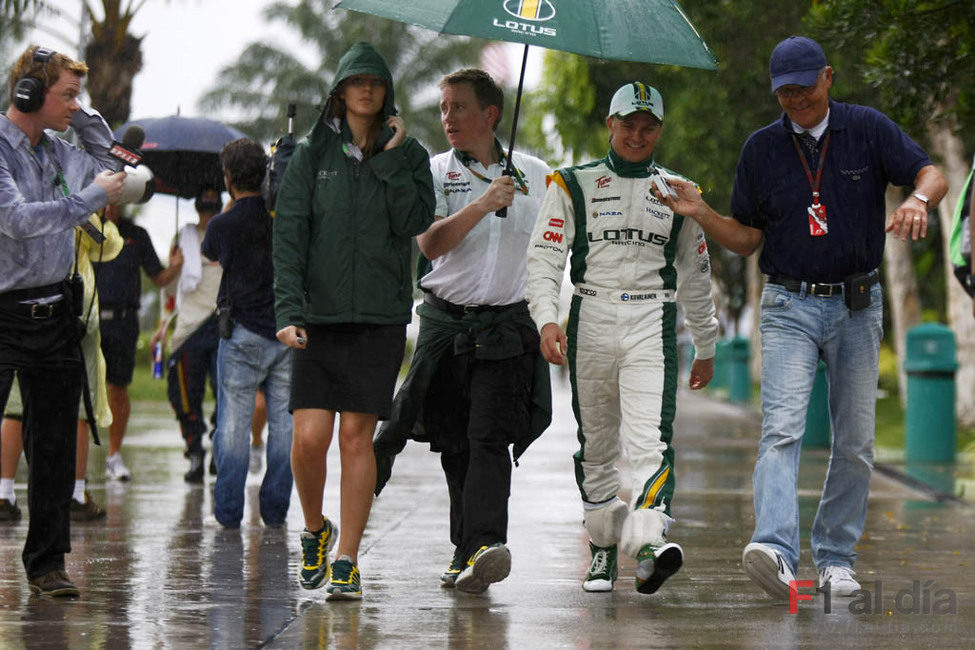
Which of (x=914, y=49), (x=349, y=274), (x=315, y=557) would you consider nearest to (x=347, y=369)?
(x=349, y=274)

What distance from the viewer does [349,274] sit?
650 cm

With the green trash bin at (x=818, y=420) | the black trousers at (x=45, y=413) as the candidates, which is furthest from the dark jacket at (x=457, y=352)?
the green trash bin at (x=818, y=420)

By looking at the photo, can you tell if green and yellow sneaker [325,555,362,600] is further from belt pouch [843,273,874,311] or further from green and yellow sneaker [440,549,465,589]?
belt pouch [843,273,874,311]

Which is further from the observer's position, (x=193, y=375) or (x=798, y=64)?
(x=193, y=375)

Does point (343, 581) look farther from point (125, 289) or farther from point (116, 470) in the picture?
point (116, 470)

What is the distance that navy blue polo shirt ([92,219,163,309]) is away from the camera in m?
11.2

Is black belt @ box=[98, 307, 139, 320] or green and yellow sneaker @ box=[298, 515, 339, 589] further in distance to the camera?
black belt @ box=[98, 307, 139, 320]

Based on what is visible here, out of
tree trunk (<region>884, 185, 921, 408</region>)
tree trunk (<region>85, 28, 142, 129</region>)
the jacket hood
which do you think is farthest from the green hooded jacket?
tree trunk (<region>884, 185, 921, 408</region>)

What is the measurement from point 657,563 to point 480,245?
59.7 inches

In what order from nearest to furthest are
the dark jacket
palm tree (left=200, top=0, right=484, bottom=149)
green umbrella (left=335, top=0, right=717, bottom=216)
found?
1. green umbrella (left=335, top=0, right=717, bottom=216)
2. the dark jacket
3. palm tree (left=200, top=0, right=484, bottom=149)

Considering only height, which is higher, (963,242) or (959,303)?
(963,242)

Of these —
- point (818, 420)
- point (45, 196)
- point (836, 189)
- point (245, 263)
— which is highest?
point (836, 189)

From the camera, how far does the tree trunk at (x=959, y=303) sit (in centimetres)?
1911

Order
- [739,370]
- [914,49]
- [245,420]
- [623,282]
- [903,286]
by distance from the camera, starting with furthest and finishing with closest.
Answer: [739,370] → [903,286] → [914,49] → [245,420] → [623,282]
